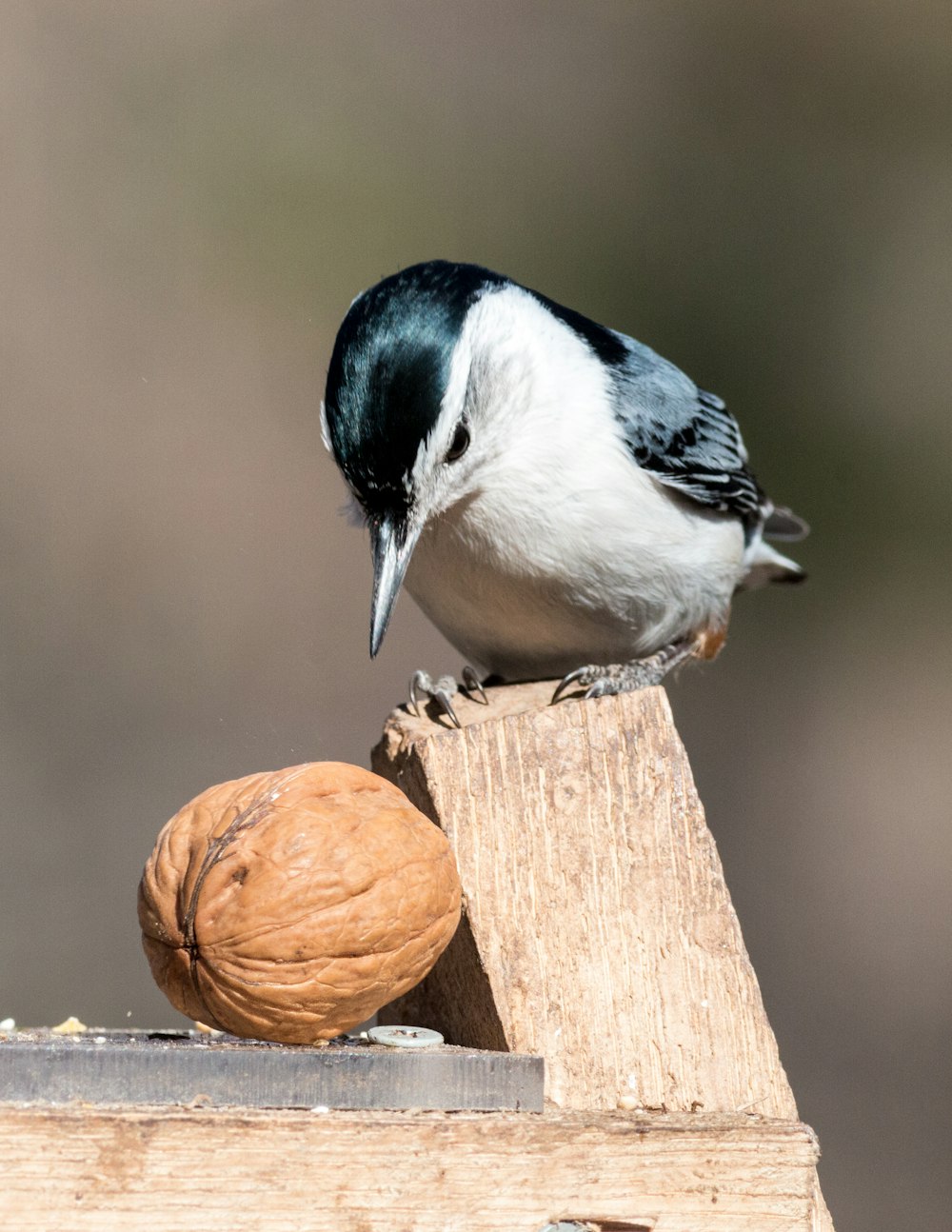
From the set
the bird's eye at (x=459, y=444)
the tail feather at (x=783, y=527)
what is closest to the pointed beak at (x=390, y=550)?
the bird's eye at (x=459, y=444)

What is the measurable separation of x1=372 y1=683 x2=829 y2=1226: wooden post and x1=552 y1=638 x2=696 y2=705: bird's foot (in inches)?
7.8

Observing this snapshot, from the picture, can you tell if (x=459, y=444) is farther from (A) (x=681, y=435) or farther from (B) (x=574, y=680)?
(A) (x=681, y=435)

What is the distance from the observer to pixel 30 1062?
4.40 feet

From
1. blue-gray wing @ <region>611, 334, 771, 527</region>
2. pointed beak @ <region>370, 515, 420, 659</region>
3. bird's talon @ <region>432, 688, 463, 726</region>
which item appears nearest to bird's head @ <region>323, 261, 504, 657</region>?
pointed beak @ <region>370, 515, 420, 659</region>

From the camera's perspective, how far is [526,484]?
233cm

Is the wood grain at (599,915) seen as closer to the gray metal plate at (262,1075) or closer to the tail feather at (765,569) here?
the gray metal plate at (262,1075)

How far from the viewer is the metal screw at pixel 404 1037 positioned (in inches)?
62.1

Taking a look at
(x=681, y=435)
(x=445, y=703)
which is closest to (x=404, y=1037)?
(x=445, y=703)

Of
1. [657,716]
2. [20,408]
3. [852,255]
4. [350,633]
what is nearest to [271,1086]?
[657,716]

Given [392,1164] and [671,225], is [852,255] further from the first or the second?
[392,1164]

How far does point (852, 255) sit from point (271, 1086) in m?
4.73

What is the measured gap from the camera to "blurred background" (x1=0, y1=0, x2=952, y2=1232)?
497 centimetres

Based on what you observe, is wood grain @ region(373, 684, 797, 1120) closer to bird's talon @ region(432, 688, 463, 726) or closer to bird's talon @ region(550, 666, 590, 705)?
bird's talon @ region(432, 688, 463, 726)

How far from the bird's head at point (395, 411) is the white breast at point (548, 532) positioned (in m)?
0.08
